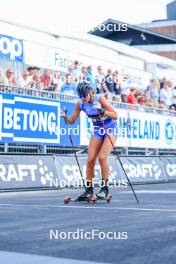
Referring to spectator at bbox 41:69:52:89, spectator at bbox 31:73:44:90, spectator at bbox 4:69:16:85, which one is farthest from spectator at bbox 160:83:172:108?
spectator at bbox 4:69:16:85

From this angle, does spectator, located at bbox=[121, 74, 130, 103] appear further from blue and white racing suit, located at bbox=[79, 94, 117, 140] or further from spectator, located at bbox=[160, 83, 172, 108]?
blue and white racing suit, located at bbox=[79, 94, 117, 140]

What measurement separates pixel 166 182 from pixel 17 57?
6.79 metres

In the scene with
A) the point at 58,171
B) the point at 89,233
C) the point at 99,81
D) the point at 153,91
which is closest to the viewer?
the point at 89,233

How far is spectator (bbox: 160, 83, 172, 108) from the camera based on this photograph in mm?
21219

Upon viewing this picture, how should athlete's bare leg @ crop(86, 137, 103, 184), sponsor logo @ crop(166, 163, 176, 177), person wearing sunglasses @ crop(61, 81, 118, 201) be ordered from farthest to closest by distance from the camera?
1. sponsor logo @ crop(166, 163, 176, 177)
2. athlete's bare leg @ crop(86, 137, 103, 184)
3. person wearing sunglasses @ crop(61, 81, 118, 201)

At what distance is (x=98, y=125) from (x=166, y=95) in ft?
41.1

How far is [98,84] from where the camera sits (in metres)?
16.8

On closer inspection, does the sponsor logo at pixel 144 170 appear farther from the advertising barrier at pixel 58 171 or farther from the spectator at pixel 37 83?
the spectator at pixel 37 83

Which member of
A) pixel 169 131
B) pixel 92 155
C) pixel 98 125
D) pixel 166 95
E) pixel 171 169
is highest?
pixel 166 95

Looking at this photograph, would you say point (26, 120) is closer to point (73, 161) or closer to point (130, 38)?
point (73, 161)

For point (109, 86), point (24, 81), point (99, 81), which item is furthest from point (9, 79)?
point (109, 86)

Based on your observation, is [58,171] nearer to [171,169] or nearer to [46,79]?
[46,79]

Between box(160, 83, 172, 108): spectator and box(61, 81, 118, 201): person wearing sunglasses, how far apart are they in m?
12.0

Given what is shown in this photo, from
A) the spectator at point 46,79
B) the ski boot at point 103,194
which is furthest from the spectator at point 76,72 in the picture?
the ski boot at point 103,194
